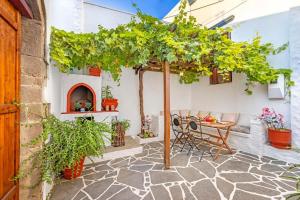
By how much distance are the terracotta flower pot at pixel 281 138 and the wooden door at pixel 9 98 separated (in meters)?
5.05

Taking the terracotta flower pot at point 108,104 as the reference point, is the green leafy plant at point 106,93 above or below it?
above

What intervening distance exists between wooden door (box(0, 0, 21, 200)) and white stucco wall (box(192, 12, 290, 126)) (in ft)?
17.8

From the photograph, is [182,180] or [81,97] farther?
[81,97]

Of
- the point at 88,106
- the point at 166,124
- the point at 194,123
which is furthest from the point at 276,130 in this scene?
the point at 88,106

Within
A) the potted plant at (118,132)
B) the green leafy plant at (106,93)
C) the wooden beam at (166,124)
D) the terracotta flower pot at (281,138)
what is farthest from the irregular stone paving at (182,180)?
the green leafy plant at (106,93)

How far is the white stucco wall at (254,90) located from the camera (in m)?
4.12

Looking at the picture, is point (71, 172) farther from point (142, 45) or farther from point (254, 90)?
point (254, 90)

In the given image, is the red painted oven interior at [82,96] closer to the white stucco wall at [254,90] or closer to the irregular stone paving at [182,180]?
the irregular stone paving at [182,180]

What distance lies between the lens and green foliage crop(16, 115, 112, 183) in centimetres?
177

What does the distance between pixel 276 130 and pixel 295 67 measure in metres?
1.60

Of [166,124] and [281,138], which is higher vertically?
[166,124]

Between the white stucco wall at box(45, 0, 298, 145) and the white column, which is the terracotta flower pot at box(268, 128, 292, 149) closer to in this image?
the white column

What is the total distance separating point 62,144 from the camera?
2270 mm

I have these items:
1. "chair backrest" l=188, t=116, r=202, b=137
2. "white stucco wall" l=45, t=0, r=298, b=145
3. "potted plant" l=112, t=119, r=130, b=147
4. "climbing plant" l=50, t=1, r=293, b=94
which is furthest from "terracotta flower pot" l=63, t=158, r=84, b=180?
"chair backrest" l=188, t=116, r=202, b=137
